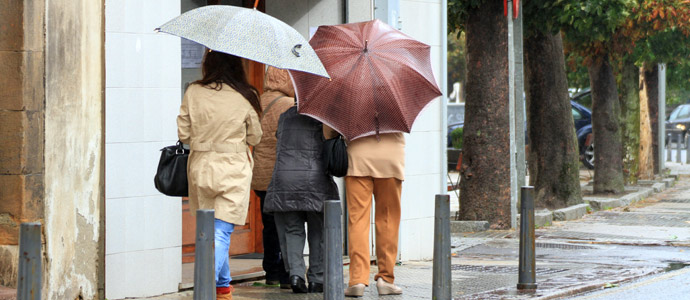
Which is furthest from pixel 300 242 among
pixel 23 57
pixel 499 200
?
pixel 499 200

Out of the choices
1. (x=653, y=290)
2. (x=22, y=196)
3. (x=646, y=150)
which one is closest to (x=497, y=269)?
(x=653, y=290)

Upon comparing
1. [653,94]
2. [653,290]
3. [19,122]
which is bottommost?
[653,290]

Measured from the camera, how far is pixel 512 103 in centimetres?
1307

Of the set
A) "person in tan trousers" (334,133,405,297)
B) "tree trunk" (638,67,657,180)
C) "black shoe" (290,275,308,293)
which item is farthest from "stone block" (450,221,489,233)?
"tree trunk" (638,67,657,180)

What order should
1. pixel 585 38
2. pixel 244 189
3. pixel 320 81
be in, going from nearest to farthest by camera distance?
pixel 244 189 → pixel 320 81 → pixel 585 38

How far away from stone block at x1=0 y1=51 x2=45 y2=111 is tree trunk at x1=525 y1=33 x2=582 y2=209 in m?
9.65

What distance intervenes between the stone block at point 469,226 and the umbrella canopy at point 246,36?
677cm

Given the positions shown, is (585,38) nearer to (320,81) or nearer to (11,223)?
(320,81)

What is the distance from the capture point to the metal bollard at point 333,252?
5836 mm

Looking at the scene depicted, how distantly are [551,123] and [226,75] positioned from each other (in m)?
9.21

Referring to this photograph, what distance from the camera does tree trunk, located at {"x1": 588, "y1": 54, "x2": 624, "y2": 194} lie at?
18375 millimetres

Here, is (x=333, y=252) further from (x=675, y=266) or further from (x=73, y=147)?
(x=675, y=266)

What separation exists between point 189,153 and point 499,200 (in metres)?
6.99

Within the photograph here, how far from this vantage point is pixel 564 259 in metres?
10.5
